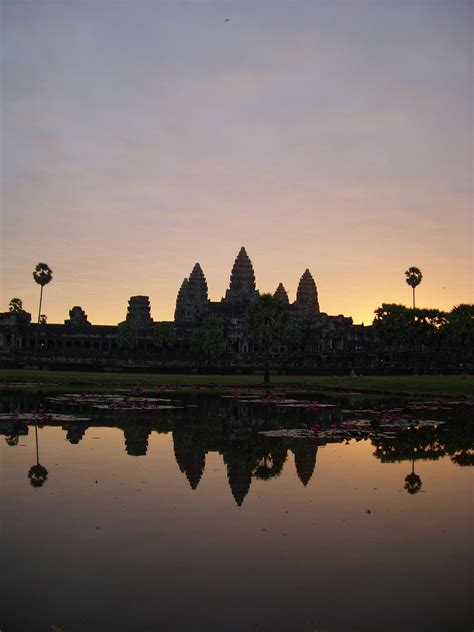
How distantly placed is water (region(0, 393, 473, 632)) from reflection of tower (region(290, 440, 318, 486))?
2.8 inches

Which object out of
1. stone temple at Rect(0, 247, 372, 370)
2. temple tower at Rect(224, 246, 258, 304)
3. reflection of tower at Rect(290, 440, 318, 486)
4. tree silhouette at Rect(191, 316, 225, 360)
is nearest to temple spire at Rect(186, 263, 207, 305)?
stone temple at Rect(0, 247, 372, 370)

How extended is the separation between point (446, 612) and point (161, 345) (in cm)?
13508

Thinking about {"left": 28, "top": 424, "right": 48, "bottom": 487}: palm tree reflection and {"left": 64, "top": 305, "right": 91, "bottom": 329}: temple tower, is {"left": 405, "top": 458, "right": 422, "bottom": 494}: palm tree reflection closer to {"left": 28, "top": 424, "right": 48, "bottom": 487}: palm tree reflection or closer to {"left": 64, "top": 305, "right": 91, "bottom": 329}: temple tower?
{"left": 28, "top": 424, "right": 48, "bottom": 487}: palm tree reflection

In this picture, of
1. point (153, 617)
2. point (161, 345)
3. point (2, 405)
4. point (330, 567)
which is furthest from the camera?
point (161, 345)

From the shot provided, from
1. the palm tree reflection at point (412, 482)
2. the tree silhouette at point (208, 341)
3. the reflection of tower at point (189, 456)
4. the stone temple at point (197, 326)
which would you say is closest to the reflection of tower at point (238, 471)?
the reflection of tower at point (189, 456)

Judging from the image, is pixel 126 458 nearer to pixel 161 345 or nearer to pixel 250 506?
pixel 250 506

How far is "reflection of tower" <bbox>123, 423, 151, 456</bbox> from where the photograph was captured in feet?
70.6

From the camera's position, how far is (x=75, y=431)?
85.0ft

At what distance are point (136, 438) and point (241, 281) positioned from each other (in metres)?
151

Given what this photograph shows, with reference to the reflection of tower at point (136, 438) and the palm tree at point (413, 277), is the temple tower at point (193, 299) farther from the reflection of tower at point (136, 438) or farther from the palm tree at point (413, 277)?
the reflection of tower at point (136, 438)

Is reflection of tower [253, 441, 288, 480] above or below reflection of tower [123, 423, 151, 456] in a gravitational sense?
below

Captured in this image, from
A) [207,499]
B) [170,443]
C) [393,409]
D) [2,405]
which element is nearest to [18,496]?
[207,499]

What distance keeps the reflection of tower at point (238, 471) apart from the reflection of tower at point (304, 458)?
129 centimetres

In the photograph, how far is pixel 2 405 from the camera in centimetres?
3656
